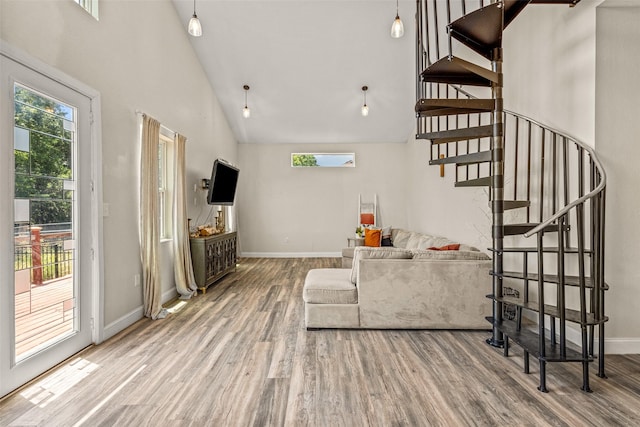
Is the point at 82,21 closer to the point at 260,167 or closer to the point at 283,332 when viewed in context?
the point at 283,332

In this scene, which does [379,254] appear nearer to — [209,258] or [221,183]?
[209,258]

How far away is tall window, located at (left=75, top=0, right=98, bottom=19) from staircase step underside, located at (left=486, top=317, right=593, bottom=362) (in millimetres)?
4395

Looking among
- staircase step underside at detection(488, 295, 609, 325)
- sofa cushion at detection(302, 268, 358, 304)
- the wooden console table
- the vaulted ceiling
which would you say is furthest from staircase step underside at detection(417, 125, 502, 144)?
the wooden console table

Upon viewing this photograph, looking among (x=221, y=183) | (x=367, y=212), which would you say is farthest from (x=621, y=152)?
(x=367, y=212)

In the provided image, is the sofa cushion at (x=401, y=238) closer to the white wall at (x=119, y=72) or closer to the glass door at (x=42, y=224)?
the white wall at (x=119, y=72)

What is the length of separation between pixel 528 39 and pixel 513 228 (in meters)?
2.07

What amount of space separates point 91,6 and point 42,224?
6.54 feet

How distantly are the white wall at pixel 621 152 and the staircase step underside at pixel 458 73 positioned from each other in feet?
2.76

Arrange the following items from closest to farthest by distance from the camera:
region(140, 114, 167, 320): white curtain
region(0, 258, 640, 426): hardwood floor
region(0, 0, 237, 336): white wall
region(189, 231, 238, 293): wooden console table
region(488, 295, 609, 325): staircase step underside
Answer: region(0, 258, 640, 426): hardwood floor → region(488, 295, 609, 325): staircase step underside → region(0, 0, 237, 336): white wall → region(140, 114, 167, 320): white curtain → region(189, 231, 238, 293): wooden console table

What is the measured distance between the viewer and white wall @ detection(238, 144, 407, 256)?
Answer: 26.9ft

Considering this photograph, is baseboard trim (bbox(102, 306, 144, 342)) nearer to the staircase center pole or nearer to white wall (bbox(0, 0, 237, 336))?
white wall (bbox(0, 0, 237, 336))

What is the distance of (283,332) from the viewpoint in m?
3.26

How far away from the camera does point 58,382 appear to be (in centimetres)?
230

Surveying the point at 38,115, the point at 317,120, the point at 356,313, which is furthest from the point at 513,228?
the point at 317,120
